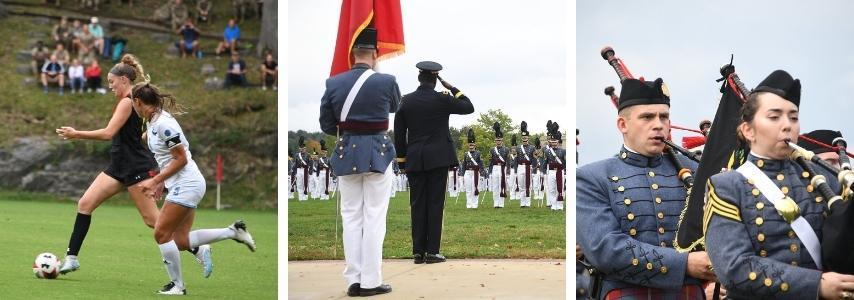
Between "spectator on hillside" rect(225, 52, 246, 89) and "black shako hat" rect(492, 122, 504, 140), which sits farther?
"spectator on hillside" rect(225, 52, 246, 89)

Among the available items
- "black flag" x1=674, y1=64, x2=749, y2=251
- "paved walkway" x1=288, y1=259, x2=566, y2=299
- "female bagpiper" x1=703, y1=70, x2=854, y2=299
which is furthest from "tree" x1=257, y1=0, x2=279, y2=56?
"female bagpiper" x1=703, y1=70, x2=854, y2=299

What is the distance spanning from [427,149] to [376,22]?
0.70m

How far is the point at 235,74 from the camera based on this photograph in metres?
21.4

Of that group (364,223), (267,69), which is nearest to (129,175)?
(364,223)

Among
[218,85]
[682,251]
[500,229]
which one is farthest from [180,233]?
[218,85]

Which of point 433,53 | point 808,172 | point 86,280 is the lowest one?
point 86,280

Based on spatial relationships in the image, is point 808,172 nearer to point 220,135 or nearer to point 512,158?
point 512,158

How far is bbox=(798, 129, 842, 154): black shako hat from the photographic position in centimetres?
611

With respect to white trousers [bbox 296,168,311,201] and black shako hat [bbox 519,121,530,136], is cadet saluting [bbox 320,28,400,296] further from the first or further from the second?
black shako hat [bbox 519,121,530,136]

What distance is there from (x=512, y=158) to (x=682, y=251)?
6.05 feet

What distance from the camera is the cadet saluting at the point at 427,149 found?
279 inches

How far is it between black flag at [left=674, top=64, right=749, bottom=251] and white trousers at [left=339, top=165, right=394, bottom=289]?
2057 millimetres

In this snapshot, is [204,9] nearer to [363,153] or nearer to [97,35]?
[97,35]

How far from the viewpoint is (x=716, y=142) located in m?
5.44
